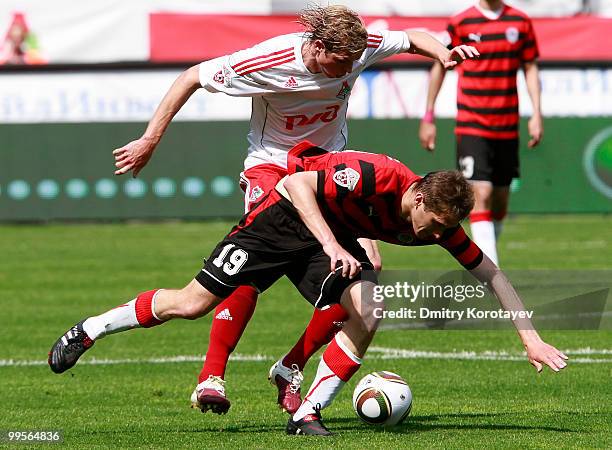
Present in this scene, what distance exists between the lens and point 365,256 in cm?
614

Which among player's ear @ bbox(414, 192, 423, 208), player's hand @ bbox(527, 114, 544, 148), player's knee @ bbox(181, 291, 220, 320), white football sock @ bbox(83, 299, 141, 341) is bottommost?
player's hand @ bbox(527, 114, 544, 148)

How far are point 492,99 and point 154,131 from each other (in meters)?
4.01

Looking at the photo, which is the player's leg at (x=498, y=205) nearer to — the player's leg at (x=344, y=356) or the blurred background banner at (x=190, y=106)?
the player's leg at (x=344, y=356)

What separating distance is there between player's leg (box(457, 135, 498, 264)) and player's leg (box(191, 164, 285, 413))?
2995 millimetres

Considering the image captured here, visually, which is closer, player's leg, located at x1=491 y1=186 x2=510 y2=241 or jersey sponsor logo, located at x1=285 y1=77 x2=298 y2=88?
jersey sponsor logo, located at x1=285 y1=77 x2=298 y2=88

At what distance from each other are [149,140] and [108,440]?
1.42m

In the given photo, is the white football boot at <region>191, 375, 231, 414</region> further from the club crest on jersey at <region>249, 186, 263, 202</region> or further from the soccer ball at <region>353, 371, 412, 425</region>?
the club crest on jersey at <region>249, 186, 263, 202</region>

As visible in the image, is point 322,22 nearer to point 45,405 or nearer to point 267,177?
point 267,177

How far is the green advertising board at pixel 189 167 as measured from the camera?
19031 mm

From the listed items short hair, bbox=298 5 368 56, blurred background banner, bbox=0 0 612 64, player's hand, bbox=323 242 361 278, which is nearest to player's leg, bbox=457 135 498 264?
short hair, bbox=298 5 368 56

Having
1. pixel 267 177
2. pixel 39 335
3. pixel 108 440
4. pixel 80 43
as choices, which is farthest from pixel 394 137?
pixel 108 440

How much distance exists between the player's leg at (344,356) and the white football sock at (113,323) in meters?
0.90

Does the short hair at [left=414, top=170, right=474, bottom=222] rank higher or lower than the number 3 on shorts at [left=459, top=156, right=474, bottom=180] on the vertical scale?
higher

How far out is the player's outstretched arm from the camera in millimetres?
6223
